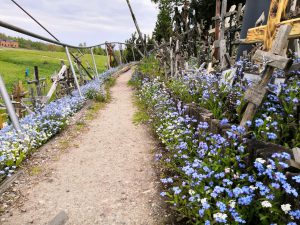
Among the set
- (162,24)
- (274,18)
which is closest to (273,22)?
(274,18)

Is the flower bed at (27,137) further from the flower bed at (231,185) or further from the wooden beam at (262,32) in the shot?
the wooden beam at (262,32)

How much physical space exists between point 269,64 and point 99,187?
9.73 ft

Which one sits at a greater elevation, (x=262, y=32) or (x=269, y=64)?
(x=262, y=32)

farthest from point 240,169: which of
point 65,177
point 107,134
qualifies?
point 107,134

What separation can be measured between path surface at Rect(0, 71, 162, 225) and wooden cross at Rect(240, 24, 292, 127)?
1818 millimetres

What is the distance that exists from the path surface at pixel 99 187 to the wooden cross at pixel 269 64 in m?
1.82

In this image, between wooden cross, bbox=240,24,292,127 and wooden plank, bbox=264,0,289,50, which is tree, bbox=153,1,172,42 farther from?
wooden cross, bbox=240,24,292,127

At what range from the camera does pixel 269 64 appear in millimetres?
3529

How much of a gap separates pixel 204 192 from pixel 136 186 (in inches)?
59.9

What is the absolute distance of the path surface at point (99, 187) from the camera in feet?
12.0

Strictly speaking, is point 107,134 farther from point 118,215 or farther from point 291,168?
point 291,168

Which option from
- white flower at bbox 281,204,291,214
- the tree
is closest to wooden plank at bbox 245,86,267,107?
white flower at bbox 281,204,291,214

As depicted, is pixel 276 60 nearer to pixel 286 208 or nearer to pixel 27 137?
pixel 286 208

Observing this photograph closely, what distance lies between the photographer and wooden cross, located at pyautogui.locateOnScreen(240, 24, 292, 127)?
11.3ft
